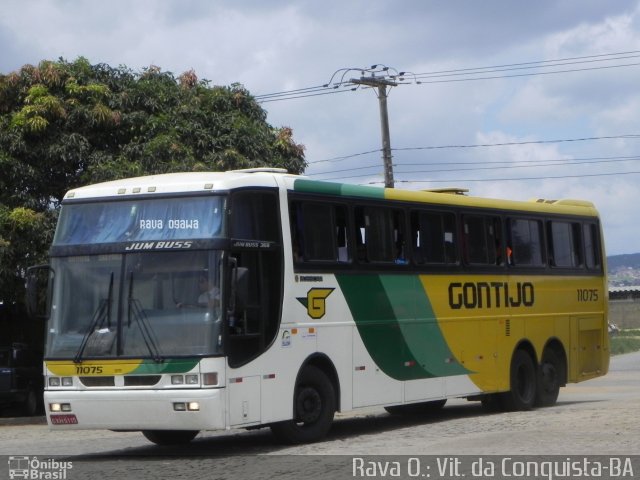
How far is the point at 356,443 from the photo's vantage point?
1562 cm

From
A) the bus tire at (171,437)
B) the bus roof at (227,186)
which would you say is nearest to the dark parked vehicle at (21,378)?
the bus tire at (171,437)

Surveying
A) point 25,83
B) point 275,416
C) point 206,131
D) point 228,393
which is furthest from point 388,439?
point 25,83

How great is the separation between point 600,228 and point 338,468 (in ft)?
39.2

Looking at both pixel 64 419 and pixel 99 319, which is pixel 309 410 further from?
pixel 64 419

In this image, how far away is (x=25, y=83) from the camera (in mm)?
24703

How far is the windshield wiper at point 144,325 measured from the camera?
14.3 meters

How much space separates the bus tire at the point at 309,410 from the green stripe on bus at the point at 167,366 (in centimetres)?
174

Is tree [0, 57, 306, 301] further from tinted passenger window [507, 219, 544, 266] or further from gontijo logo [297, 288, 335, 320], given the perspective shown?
gontijo logo [297, 288, 335, 320]

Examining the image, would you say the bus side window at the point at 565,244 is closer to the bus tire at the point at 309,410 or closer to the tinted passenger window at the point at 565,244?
the tinted passenger window at the point at 565,244

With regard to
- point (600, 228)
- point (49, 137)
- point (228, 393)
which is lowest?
point (228, 393)

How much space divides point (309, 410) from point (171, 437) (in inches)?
80.3

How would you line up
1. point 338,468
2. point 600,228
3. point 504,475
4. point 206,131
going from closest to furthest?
point 504,475 → point 338,468 → point 600,228 → point 206,131

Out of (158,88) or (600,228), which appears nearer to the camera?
(600,228)

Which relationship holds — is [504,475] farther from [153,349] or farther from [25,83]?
[25,83]
